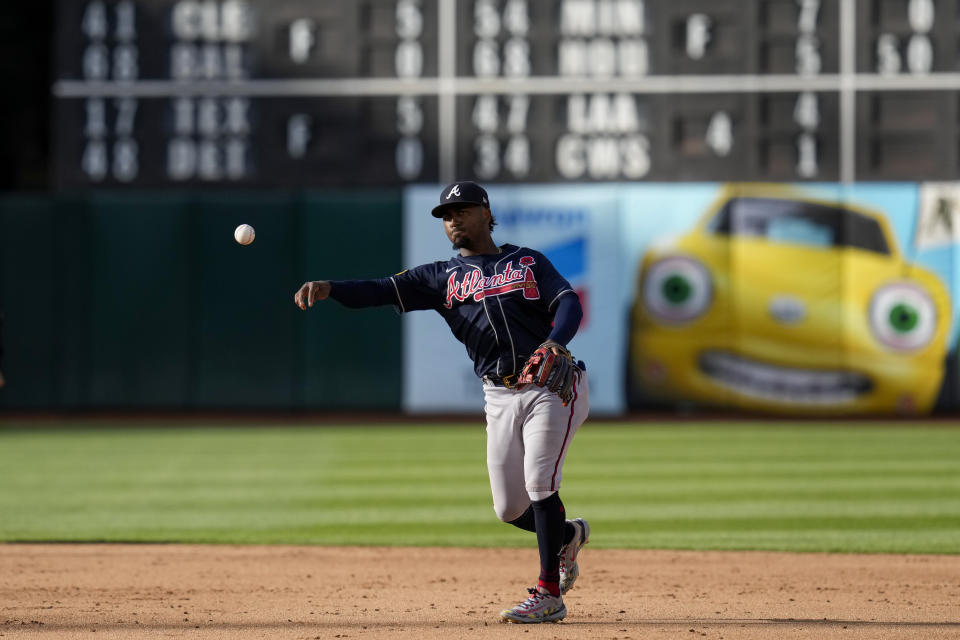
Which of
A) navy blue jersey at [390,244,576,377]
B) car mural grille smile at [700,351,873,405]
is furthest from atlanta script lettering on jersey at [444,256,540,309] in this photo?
car mural grille smile at [700,351,873,405]

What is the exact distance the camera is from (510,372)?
4383 mm

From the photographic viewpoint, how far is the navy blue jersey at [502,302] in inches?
173

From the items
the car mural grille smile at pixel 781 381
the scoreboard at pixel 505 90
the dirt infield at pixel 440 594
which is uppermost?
the scoreboard at pixel 505 90

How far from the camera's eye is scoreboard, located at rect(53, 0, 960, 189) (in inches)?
575

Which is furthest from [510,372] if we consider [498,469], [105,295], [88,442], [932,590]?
[105,295]

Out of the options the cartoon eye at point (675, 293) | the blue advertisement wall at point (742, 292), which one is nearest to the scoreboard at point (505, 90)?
the blue advertisement wall at point (742, 292)

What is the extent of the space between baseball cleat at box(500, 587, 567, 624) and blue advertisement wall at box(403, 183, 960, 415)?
10341 millimetres

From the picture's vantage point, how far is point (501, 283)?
14.4 feet

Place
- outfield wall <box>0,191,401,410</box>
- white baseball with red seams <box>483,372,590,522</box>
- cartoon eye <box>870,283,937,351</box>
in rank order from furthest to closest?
outfield wall <box>0,191,401,410</box>, cartoon eye <box>870,283,937,351</box>, white baseball with red seams <box>483,372,590,522</box>

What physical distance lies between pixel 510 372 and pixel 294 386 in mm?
11118

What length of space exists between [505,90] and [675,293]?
297 centimetres

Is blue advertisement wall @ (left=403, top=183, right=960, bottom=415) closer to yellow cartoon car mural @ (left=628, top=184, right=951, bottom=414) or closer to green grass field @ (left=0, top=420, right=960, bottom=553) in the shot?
yellow cartoon car mural @ (left=628, top=184, right=951, bottom=414)

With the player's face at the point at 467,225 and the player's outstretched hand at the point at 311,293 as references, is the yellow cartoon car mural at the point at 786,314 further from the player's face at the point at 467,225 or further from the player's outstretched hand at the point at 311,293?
the player's outstretched hand at the point at 311,293

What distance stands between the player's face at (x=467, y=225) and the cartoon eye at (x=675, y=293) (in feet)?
34.6
